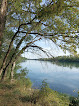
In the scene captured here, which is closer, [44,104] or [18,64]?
[44,104]

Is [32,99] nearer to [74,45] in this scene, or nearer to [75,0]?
[74,45]

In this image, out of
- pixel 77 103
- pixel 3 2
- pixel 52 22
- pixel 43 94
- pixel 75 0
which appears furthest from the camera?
pixel 77 103

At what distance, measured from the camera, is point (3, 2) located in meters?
3.36

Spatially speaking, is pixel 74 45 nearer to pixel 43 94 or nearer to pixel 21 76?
pixel 43 94

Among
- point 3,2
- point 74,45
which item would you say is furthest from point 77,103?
point 3,2

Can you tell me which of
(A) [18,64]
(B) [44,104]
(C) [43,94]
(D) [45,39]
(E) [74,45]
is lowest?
(B) [44,104]

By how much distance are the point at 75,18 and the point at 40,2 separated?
2.02 metres

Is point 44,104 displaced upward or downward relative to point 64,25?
downward

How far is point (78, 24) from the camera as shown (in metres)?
4.42

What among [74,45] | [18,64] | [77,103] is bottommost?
[77,103]

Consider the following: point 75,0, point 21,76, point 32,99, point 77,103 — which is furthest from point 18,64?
point 75,0

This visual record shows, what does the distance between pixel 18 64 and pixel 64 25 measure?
32.9 ft

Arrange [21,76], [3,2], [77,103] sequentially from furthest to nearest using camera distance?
[21,76] < [77,103] < [3,2]

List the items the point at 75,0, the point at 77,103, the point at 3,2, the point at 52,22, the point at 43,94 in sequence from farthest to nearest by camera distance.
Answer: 1. the point at 77,103
2. the point at 43,94
3. the point at 52,22
4. the point at 75,0
5. the point at 3,2
